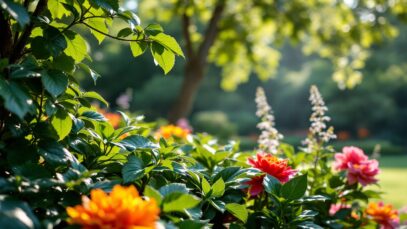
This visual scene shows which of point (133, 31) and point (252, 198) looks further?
point (252, 198)

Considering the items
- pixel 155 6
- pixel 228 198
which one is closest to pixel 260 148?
pixel 228 198

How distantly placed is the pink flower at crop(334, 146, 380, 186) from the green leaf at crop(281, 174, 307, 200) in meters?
0.57

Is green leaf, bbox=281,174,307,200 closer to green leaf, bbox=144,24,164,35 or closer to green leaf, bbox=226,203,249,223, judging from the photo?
green leaf, bbox=226,203,249,223

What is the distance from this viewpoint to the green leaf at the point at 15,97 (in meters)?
0.93

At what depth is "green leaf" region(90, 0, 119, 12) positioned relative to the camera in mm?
1107

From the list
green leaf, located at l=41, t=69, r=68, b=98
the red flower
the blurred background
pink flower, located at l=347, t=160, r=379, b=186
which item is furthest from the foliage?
the blurred background

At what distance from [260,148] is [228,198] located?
0.66 meters

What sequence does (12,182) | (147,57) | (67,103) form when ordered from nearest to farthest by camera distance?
(12,182)
(67,103)
(147,57)

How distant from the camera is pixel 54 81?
42.4 inches

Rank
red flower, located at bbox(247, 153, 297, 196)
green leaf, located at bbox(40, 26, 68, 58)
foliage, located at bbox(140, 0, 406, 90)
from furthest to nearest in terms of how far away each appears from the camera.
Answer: foliage, located at bbox(140, 0, 406, 90)
red flower, located at bbox(247, 153, 297, 196)
green leaf, located at bbox(40, 26, 68, 58)

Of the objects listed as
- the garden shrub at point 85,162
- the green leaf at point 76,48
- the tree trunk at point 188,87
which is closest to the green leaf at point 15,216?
the garden shrub at point 85,162

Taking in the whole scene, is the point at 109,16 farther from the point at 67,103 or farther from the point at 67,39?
the point at 67,103

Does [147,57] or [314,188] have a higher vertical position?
[147,57]

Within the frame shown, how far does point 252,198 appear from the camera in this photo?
164 cm
